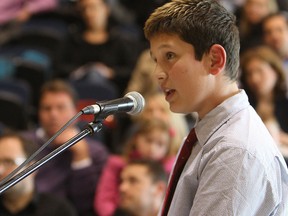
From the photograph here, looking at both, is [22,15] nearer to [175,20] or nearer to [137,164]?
[137,164]

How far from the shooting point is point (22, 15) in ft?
19.4

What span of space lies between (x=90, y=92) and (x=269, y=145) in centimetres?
302

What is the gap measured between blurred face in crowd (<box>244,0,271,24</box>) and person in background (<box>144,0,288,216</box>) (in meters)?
3.81

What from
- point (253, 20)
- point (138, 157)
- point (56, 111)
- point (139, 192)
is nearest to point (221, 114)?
point (139, 192)

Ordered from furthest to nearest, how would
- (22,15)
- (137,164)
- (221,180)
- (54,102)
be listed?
(22,15) → (54,102) → (137,164) → (221,180)

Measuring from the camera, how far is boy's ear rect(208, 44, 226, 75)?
153cm

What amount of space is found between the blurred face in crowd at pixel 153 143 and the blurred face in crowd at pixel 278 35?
1699mm

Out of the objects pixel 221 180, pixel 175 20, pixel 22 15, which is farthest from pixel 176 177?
pixel 22 15

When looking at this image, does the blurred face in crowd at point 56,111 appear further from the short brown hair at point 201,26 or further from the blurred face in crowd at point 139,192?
the short brown hair at point 201,26

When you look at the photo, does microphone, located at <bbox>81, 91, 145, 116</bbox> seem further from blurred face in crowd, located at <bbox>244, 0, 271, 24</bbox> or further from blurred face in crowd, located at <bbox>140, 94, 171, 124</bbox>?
blurred face in crowd, located at <bbox>244, 0, 271, 24</bbox>

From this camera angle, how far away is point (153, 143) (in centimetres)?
350

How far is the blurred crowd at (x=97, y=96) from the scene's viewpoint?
3.13 meters

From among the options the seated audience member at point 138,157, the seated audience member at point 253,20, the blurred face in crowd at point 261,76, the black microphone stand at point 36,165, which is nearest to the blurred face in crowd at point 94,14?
the seated audience member at point 253,20

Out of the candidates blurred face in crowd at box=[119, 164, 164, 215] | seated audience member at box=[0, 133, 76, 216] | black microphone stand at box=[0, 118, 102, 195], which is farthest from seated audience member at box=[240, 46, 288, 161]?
black microphone stand at box=[0, 118, 102, 195]
